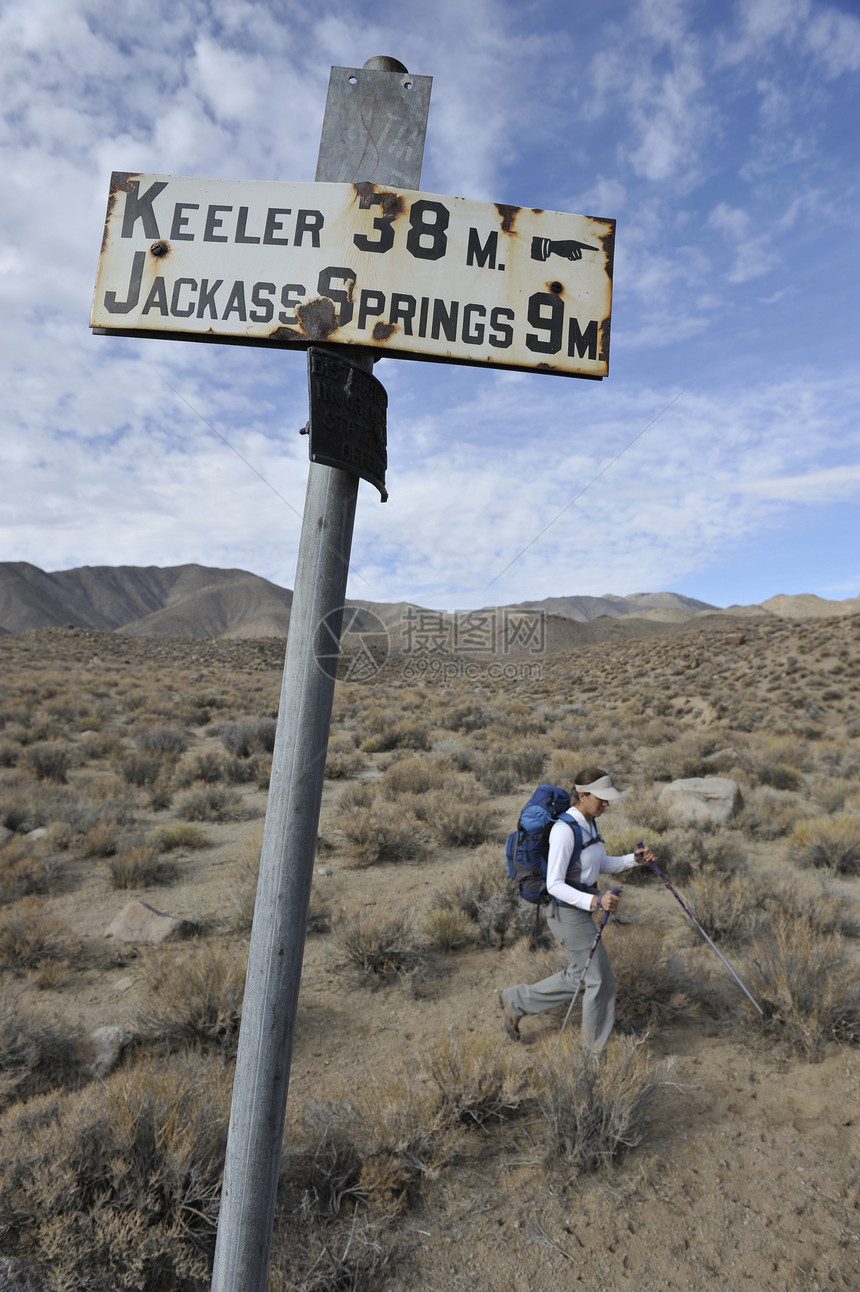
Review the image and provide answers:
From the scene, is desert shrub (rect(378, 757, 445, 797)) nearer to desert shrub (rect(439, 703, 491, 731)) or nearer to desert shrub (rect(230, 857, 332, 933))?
desert shrub (rect(230, 857, 332, 933))

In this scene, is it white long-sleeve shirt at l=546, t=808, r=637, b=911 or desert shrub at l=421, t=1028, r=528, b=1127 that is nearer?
desert shrub at l=421, t=1028, r=528, b=1127

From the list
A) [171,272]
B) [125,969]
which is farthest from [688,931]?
[171,272]

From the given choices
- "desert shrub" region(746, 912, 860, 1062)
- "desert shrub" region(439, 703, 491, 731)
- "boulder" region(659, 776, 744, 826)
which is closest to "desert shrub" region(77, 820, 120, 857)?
"desert shrub" region(746, 912, 860, 1062)

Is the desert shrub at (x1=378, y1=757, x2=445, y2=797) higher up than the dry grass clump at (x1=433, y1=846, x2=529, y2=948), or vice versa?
the desert shrub at (x1=378, y1=757, x2=445, y2=797)

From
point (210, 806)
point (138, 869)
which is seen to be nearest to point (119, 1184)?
point (138, 869)

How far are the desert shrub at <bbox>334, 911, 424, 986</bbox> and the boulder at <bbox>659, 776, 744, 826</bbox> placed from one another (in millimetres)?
4530

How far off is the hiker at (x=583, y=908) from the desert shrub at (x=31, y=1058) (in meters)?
2.70

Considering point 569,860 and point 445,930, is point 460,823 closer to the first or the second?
point 445,930

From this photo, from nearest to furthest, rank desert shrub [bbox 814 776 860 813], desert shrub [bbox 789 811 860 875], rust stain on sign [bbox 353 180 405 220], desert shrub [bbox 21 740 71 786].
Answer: rust stain on sign [bbox 353 180 405 220]
desert shrub [bbox 789 811 860 875]
desert shrub [bbox 814 776 860 813]
desert shrub [bbox 21 740 71 786]

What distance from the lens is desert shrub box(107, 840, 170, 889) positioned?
22.0 feet

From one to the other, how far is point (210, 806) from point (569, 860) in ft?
21.2

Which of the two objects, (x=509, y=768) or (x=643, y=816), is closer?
(x=643, y=816)

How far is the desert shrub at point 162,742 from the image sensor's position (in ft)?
39.9

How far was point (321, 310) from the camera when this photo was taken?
53.7 inches
